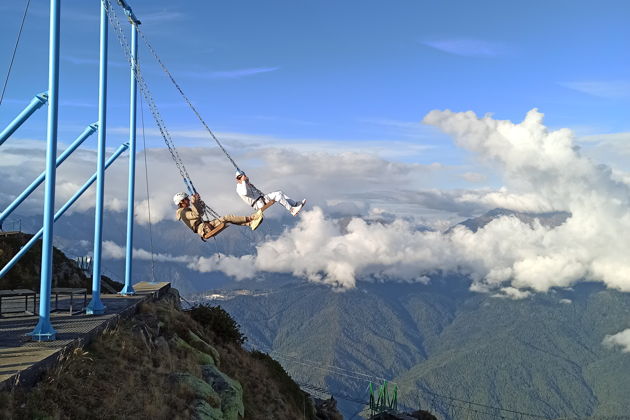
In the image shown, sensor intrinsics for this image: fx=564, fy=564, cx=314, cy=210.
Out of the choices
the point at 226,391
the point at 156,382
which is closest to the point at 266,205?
the point at 226,391

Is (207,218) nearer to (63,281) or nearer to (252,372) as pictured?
(252,372)

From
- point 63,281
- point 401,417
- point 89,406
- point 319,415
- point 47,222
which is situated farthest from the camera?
→ point 63,281

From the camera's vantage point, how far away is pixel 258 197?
76.9 ft

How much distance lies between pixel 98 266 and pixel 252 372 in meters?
8.92

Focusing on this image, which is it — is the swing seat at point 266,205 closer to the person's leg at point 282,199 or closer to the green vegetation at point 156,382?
the person's leg at point 282,199

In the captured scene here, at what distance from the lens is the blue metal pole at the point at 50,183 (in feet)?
63.0

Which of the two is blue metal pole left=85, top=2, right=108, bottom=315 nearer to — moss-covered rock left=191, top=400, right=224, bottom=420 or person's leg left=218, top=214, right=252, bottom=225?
person's leg left=218, top=214, right=252, bottom=225

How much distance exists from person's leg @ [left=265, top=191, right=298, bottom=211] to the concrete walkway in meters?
7.88

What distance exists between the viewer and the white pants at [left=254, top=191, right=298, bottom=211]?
75.6ft

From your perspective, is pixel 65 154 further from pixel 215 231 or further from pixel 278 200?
pixel 278 200

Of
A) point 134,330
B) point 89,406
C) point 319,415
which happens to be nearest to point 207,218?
point 134,330

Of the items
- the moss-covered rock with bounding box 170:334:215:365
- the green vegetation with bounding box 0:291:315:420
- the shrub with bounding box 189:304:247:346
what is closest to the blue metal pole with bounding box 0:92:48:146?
the green vegetation with bounding box 0:291:315:420

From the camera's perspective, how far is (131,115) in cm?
3288

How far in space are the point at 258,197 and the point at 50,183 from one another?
25.8 ft
